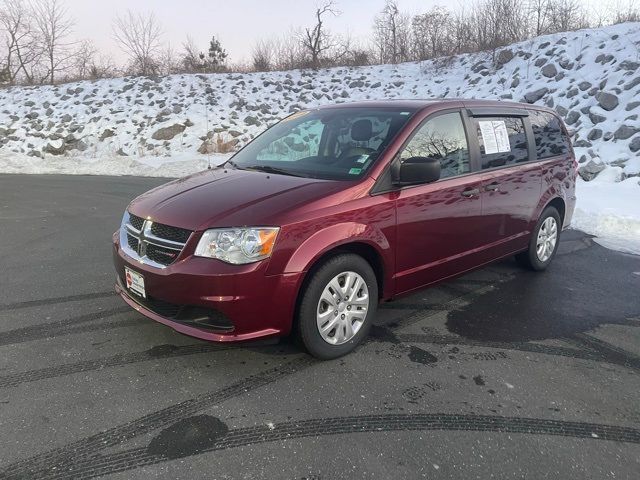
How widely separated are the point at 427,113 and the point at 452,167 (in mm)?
495

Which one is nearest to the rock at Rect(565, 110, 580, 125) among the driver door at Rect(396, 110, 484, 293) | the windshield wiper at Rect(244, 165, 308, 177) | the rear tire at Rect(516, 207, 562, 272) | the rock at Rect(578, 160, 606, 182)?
the rock at Rect(578, 160, 606, 182)

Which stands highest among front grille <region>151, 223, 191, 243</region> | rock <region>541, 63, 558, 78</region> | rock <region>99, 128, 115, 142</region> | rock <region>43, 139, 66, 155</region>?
rock <region>541, 63, 558, 78</region>

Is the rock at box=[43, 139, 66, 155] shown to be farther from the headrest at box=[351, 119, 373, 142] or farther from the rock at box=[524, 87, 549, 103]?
the headrest at box=[351, 119, 373, 142]

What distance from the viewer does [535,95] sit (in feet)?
46.0

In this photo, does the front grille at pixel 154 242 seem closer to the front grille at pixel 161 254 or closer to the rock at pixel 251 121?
the front grille at pixel 161 254

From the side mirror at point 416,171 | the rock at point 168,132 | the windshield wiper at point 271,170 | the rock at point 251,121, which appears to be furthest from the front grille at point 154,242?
the rock at point 251,121

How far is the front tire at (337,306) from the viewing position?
311 centimetres

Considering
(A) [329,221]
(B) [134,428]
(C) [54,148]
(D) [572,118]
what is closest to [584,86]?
(D) [572,118]

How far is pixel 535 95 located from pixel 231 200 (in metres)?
13.5

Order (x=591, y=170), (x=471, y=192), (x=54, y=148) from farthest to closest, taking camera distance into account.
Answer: (x=54, y=148)
(x=591, y=170)
(x=471, y=192)

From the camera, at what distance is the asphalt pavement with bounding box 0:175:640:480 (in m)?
2.38

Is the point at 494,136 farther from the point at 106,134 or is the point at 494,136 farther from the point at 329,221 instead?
the point at 106,134

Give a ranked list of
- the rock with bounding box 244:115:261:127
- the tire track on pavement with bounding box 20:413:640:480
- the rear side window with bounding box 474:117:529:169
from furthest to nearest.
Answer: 1. the rock with bounding box 244:115:261:127
2. the rear side window with bounding box 474:117:529:169
3. the tire track on pavement with bounding box 20:413:640:480

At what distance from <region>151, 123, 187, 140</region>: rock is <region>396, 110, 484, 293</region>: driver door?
1387 cm
